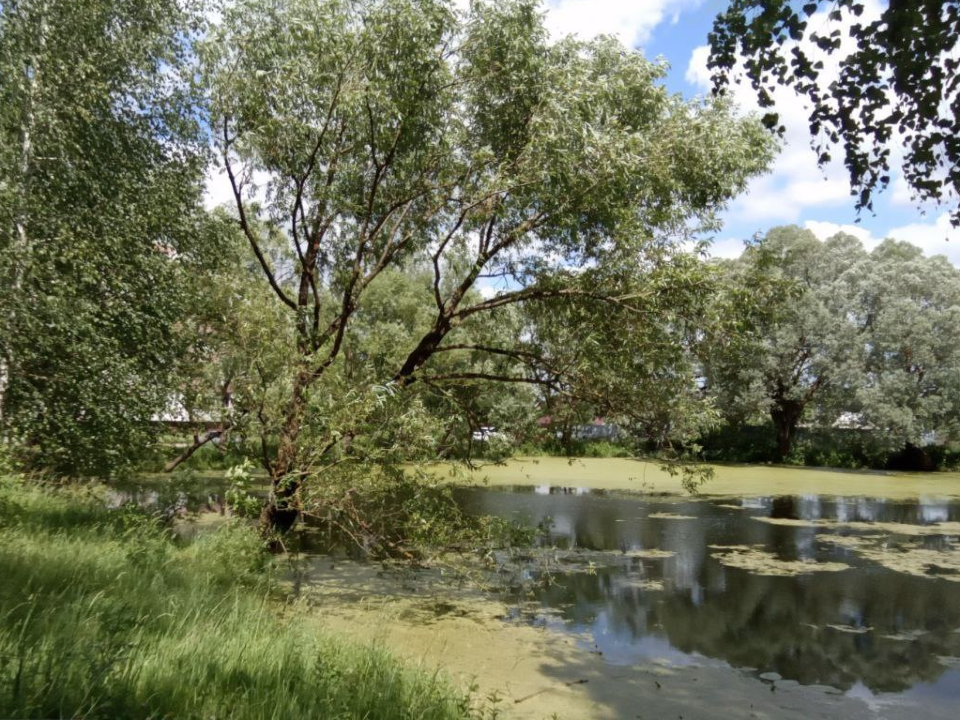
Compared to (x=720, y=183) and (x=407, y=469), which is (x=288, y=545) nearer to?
(x=407, y=469)

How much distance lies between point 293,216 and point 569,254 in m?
3.48

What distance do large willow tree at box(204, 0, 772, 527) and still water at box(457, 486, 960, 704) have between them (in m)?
3.01

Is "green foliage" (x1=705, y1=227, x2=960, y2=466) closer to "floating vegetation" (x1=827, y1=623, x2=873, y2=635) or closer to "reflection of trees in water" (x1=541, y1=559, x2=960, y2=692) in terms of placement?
"reflection of trees in water" (x1=541, y1=559, x2=960, y2=692)

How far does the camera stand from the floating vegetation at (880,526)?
15062mm

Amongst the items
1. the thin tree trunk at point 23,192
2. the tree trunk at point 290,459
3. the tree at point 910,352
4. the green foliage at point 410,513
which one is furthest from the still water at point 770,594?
the tree at point 910,352

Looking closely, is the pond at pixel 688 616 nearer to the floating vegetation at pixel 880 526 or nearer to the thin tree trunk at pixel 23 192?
the floating vegetation at pixel 880 526

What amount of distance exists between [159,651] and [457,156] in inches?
265

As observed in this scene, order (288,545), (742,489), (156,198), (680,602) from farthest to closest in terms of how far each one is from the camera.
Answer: (742,489), (288,545), (156,198), (680,602)

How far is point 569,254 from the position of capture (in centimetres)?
959

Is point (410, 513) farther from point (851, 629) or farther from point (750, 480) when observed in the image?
point (750, 480)

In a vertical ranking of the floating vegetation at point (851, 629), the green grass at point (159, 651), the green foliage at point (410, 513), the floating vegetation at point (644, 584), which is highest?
the green foliage at point (410, 513)

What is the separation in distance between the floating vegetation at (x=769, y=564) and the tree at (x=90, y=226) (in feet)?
29.2

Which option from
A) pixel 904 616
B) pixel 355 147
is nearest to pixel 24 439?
pixel 355 147

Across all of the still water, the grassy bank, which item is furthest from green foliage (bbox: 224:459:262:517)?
the grassy bank
